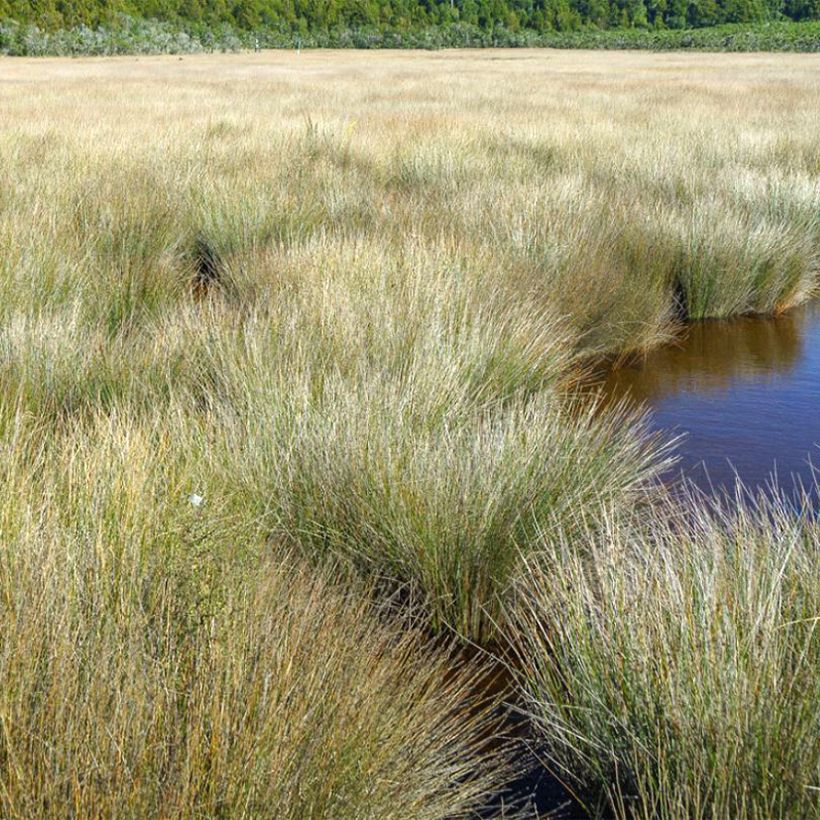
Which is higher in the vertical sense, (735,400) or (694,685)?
(694,685)

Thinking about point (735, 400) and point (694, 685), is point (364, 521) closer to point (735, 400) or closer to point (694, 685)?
point (694, 685)

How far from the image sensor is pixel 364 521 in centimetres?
277

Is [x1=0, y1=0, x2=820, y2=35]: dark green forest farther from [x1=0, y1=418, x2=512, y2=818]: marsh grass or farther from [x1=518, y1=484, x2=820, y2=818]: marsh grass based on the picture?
[x1=518, y1=484, x2=820, y2=818]: marsh grass

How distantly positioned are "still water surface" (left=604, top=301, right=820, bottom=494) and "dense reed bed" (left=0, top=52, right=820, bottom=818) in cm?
22

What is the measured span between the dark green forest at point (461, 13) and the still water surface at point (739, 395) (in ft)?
175

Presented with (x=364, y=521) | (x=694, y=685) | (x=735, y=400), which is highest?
(x=694, y=685)

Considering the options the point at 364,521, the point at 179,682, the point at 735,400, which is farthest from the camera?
the point at 735,400

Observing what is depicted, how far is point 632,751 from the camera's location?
1841 mm

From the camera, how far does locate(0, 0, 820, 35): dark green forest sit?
59156mm

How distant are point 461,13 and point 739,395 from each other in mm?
70954

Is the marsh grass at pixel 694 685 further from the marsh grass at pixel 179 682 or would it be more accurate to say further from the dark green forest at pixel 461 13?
the dark green forest at pixel 461 13

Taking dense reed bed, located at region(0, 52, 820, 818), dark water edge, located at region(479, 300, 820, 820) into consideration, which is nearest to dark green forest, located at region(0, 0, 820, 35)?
dense reed bed, located at region(0, 52, 820, 818)

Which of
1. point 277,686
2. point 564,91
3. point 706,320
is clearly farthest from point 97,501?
point 564,91

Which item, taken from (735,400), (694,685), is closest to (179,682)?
(694,685)
